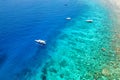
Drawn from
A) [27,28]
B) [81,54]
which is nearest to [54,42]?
[81,54]

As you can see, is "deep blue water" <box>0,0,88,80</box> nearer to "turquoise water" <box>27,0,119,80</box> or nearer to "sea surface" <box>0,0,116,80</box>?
"sea surface" <box>0,0,116,80</box>

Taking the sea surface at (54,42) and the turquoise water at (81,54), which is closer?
the turquoise water at (81,54)

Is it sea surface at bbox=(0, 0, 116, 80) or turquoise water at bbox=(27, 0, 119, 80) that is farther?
sea surface at bbox=(0, 0, 116, 80)

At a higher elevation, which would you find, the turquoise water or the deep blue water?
the deep blue water

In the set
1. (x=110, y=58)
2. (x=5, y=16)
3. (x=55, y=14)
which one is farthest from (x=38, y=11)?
(x=110, y=58)

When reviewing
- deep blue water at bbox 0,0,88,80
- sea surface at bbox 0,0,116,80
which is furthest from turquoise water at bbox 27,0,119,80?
deep blue water at bbox 0,0,88,80

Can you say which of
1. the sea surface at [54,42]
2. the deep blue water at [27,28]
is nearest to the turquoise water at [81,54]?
the sea surface at [54,42]

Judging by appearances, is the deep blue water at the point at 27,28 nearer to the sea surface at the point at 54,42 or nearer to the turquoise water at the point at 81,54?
the sea surface at the point at 54,42
